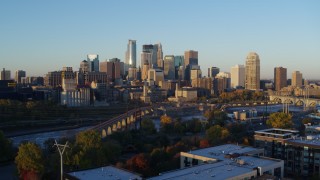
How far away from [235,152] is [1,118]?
770 inches

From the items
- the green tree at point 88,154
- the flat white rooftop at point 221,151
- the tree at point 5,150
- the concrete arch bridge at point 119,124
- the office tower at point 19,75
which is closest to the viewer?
the flat white rooftop at point 221,151

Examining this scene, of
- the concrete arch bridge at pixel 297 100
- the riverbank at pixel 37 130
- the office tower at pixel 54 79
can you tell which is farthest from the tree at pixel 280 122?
the office tower at pixel 54 79

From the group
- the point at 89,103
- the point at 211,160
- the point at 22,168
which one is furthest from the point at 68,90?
the point at 211,160

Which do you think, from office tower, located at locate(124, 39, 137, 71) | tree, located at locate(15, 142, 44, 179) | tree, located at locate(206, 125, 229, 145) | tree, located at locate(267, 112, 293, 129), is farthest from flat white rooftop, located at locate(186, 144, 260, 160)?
office tower, located at locate(124, 39, 137, 71)

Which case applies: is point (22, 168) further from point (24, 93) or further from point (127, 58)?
point (127, 58)

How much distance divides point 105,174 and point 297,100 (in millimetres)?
44970

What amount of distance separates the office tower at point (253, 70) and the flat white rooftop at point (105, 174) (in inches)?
2356

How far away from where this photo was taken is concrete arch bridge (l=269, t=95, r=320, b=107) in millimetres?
44616

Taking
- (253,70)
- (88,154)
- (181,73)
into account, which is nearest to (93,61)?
(181,73)

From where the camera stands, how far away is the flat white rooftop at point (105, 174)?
7.57m

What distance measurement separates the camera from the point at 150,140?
1628 centimetres

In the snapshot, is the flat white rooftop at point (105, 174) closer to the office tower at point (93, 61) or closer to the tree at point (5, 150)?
the tree at point (5, 150)

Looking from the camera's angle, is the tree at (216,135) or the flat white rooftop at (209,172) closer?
the flat white rooftop at (209,172)

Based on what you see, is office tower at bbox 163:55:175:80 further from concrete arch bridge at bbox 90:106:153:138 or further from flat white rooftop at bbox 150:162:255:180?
flat white rooftop at bbox 150:162:255:180
